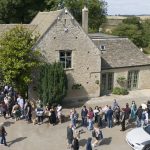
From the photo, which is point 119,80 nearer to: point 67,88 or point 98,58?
point 98,58

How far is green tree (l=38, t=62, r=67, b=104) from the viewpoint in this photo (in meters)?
27.5

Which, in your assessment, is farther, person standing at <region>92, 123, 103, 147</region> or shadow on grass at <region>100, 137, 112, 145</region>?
shadow on grass at <region>100, 137, 112, 145</region>

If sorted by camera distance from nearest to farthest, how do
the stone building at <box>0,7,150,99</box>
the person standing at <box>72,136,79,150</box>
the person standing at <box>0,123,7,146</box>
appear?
1. the person standing at <box>72,136,79,150</box>
2. the person standing at <box>0,123,7,146</box>
3. the stone building at <box>0,7,150,99</box>

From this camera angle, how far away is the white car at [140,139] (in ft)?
65.1

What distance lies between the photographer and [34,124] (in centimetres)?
2516

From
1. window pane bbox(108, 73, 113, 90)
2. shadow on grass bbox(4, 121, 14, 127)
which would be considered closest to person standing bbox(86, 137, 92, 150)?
shadow on grass bbox(4, 121, 14, 127)

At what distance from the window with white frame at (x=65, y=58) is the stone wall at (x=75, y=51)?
11.4 inches

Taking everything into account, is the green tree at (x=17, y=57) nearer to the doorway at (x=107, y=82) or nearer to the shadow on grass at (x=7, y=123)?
the shadow on grass at (x=7, y=123)

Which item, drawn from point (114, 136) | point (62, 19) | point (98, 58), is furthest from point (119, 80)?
point (114, 136)

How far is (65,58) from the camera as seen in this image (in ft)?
98.4

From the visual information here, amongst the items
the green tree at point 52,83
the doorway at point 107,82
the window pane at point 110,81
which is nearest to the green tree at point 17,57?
the green tree at point 52,83

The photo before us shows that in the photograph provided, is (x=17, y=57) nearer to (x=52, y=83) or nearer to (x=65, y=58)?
(x=52, y=83)

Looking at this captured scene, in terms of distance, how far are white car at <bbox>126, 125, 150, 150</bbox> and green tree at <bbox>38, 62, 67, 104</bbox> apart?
8335 mm

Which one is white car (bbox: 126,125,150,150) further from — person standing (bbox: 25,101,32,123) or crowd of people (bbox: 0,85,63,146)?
person standing (bbox: 25,101,32,123)
